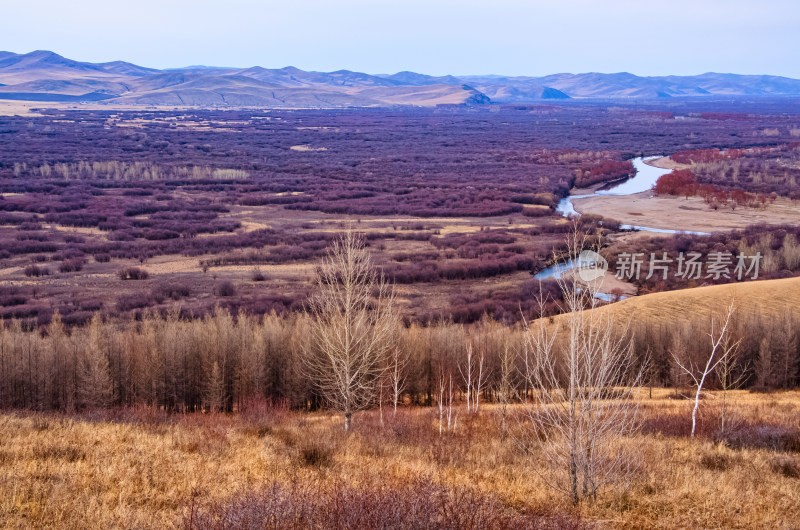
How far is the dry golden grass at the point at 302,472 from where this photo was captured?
26.1 feet

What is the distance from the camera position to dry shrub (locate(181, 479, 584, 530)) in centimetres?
659

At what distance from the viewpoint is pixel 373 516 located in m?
6.63

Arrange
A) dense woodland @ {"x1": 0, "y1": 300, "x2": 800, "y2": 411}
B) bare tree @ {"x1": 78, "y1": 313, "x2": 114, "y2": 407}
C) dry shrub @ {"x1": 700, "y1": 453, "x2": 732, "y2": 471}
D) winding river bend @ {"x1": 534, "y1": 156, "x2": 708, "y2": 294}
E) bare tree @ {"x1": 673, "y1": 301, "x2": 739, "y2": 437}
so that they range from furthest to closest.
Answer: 1. winding river bend @ {"x1": 534, "y1": 156, "x2": 708, "y2": 294}
2. dense woodland @ {"x1": 0, "y1": 300, "x2": 800, "y2": 411}
3. bare tree @ {"x1": 78, "y1": 313, "x2": 114, "y2": 407}
4. bare tree @ {"x1": 673, "y1": 301, "x2": 739, "y2": 437}
5. dry shrub @ {"x1": 700, "y1": 453, "x2": 732, "y2": 471}

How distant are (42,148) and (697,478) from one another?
484 feet

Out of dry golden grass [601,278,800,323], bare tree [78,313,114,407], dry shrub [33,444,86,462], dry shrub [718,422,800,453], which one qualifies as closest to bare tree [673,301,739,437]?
dry shrub [718,422,800,453]

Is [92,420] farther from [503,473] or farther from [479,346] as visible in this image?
[479,346]

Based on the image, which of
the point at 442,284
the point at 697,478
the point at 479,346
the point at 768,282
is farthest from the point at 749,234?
the point at 697,478

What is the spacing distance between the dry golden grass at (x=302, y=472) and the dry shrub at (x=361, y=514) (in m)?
0.86

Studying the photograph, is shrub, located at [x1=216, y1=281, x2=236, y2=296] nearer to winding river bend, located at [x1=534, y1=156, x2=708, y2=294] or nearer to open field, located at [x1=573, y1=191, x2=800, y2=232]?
winding river bend, located at [x1=534, y1=156, x2=708, y2=294]

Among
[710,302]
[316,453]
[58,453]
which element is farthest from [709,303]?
[58,453]

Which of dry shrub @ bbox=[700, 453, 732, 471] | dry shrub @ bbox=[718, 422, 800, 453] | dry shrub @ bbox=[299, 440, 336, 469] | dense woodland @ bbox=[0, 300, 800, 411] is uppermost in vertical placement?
dry shrub @ bbox=[299, 440, 336, 469]

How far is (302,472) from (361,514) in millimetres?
3559

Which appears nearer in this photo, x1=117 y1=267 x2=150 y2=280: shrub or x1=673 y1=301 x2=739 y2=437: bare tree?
x1=673 y1=301 x2=739 y2=437: bare tree

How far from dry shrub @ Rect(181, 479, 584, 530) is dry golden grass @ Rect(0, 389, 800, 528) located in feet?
2.84
